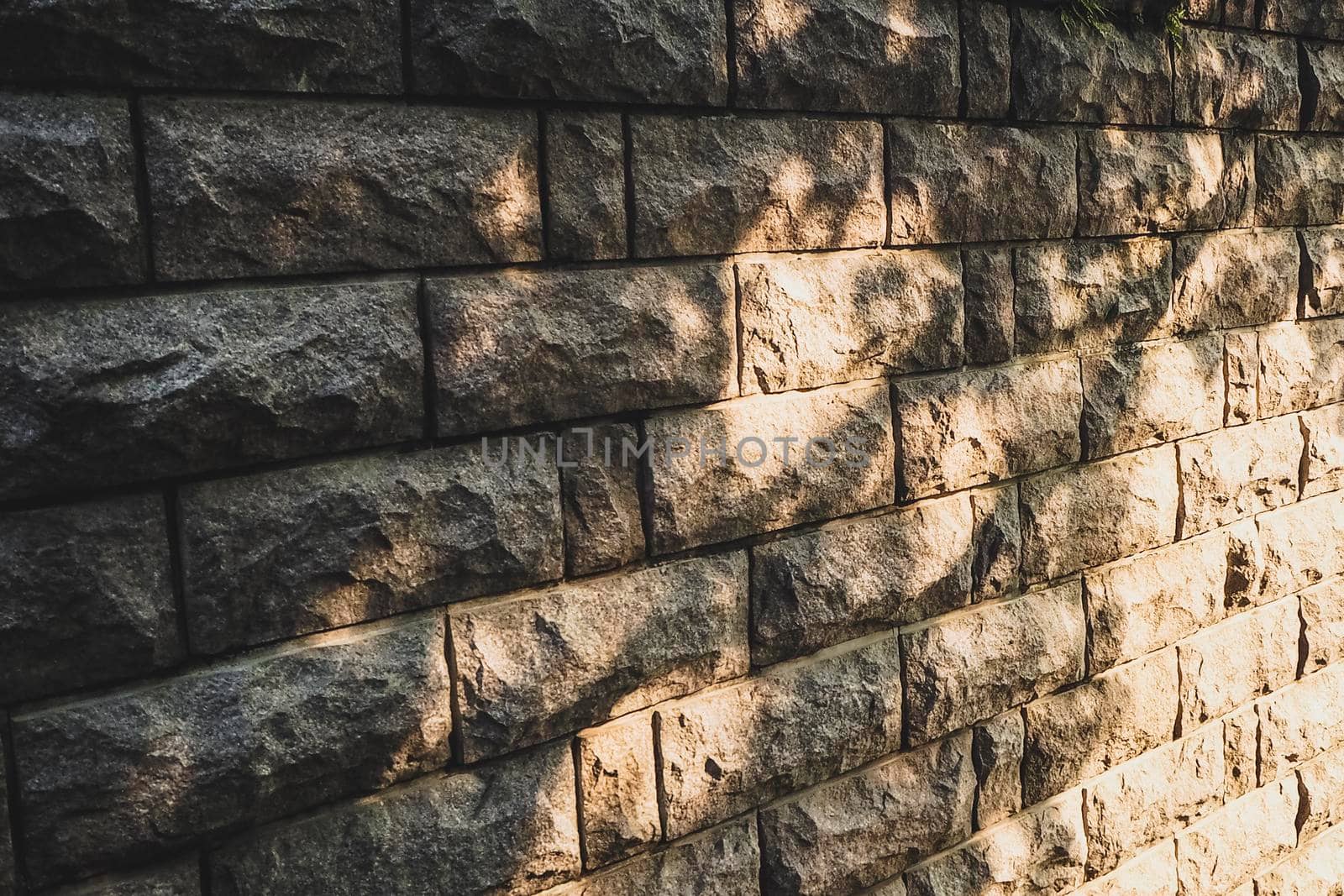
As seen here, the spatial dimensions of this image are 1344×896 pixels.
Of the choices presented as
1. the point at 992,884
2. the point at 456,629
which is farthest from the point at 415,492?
the point at 992,884

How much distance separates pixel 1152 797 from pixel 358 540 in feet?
9.51

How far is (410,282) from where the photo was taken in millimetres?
1993

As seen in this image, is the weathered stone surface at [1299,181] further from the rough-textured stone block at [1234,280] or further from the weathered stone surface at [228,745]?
the weathered stone surface at [228,745]

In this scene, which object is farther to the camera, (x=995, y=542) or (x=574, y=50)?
(x=995, y=542)

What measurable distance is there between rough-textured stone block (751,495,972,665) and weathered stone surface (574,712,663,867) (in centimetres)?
37

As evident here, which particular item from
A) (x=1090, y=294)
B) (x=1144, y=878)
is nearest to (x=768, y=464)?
(x=1090, y=294)

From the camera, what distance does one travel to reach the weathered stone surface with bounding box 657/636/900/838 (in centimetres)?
242

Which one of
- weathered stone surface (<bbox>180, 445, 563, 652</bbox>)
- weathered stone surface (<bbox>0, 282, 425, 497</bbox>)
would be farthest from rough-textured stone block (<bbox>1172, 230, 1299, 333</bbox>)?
weathered stone surface (<bbox>0, 282, 425, 497</bbox>)

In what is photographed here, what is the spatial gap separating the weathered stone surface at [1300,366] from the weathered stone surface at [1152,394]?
325 millimetres

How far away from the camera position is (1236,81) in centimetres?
363

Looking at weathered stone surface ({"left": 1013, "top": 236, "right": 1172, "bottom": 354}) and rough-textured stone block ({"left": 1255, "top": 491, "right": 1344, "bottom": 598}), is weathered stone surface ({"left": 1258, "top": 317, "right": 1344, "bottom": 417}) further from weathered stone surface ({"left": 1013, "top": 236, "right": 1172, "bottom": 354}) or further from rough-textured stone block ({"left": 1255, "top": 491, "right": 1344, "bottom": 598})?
weathered stone surface ({"left": 1013, "top": 236, "right": 1172, "bottom": 354})

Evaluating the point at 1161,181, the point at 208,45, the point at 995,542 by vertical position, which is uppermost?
the point at 208,45

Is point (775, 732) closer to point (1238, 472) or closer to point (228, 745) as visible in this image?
point (228, 745)

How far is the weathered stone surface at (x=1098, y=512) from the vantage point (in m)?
3.16
